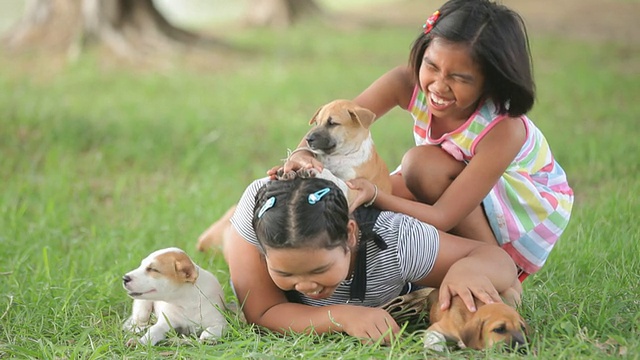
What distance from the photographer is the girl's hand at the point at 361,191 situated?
138 inches

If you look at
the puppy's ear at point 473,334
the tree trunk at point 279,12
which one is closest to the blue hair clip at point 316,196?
the puppy's ear at point 473,334

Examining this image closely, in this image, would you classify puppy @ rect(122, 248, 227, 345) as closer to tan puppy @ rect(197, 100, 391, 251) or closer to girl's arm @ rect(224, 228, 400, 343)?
girl's arm @ rect(224, 228, 400, 343)

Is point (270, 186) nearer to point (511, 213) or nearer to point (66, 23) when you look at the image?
point (511, 213)

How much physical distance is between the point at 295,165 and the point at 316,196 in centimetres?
33

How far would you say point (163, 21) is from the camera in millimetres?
11031

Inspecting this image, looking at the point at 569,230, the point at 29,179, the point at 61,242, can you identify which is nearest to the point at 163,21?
the point at 29,179

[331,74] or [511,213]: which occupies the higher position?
[511,213]

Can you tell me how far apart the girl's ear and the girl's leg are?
65 centimetres

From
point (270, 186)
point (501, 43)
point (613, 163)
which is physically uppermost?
point (501, 43)

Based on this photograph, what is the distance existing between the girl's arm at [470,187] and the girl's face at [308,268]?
1.62 ft

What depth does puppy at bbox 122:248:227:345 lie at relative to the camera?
351 centimetres

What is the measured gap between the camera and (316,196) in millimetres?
3217

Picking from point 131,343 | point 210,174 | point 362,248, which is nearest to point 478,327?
point 362,248

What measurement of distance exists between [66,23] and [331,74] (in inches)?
133
